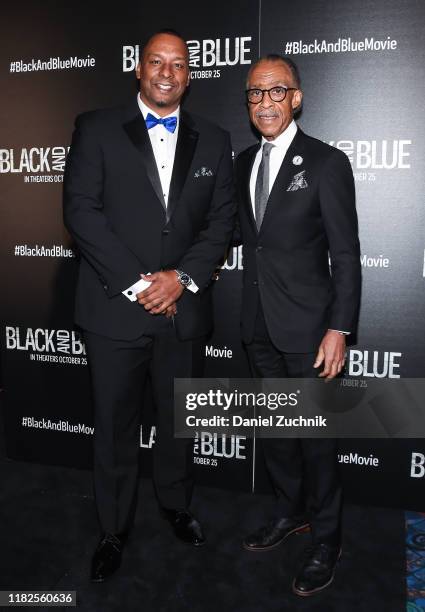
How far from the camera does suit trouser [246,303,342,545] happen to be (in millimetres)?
2229

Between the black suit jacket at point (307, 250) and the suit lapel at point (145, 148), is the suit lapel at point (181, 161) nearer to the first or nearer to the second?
the suit lapel at point (145, 148)

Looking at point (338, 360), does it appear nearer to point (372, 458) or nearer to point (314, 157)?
point (314, 157)

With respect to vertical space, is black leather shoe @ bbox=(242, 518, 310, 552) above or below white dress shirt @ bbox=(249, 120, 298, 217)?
below

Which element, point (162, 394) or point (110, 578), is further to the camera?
point (162, 394)

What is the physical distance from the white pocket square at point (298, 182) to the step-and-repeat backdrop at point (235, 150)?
0.70 meters

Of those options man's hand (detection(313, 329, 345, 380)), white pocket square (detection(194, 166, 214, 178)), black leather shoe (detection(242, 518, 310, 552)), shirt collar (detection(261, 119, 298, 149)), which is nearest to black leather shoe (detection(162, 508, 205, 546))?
black leather shoe (detection(242, 518, 310, 552))

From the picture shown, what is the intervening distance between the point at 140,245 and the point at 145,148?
0.38 m

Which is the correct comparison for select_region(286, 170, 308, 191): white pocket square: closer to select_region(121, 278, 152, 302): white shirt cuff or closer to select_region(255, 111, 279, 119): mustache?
select_region(255, 111, 279, 119): mustache

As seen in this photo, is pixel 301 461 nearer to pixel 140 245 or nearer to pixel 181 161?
pixel 140 245

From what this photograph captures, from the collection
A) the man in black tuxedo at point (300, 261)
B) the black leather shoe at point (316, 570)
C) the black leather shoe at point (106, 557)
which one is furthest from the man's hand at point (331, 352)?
the black leather shoe at point (106, 557)

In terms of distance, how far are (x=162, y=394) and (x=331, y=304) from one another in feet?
2.70

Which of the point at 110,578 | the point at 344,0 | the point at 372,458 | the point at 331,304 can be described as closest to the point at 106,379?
the point at 110,578

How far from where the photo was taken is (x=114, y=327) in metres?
2.23

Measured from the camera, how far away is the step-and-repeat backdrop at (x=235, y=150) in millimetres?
2615
